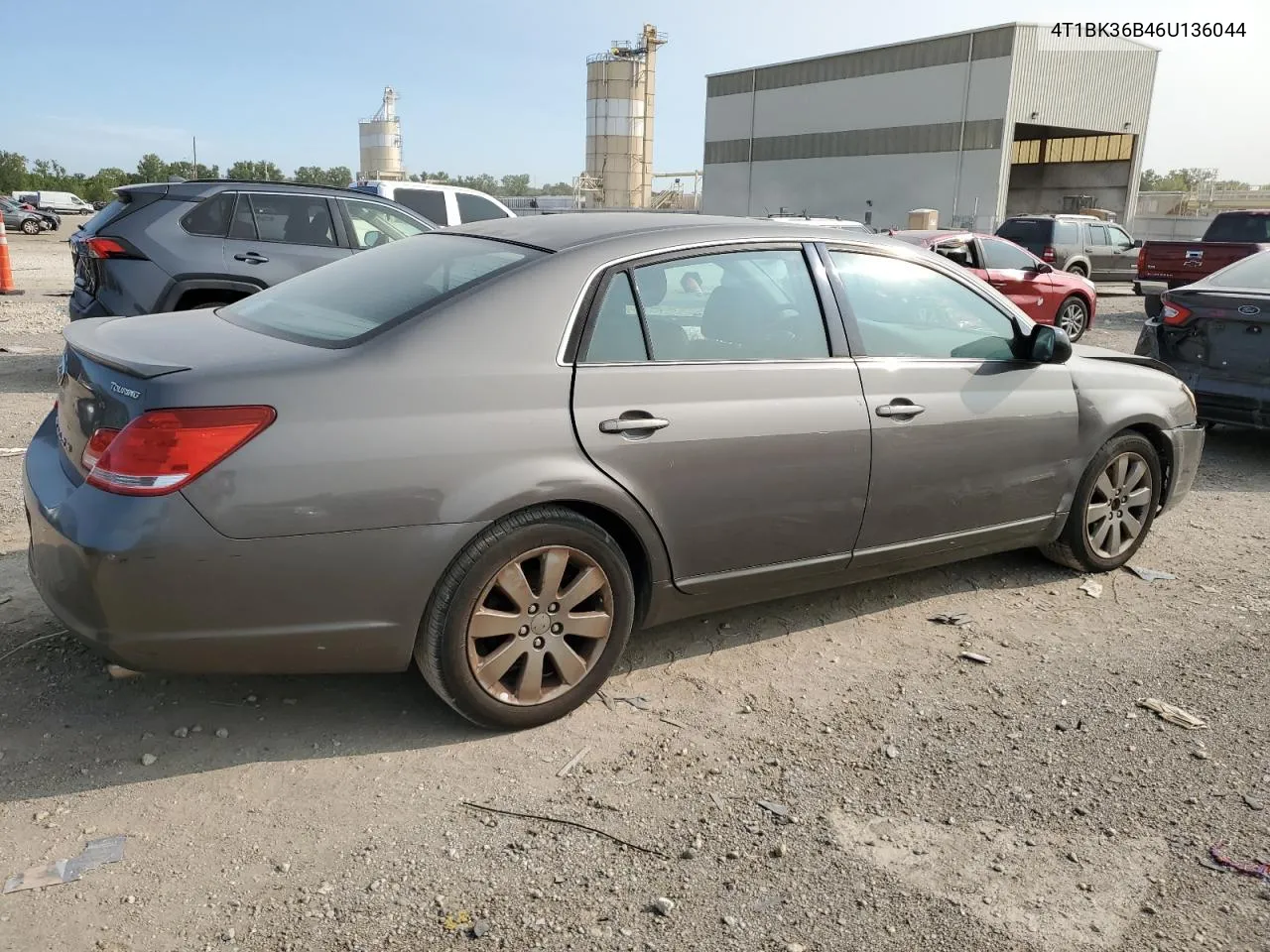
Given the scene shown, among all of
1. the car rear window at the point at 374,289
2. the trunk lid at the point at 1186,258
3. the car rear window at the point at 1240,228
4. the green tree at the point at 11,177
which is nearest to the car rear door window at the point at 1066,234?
the trunk lid at the point at 1186,258

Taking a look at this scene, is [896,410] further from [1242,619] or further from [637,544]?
[1242,619]

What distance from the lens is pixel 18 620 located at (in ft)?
12.8

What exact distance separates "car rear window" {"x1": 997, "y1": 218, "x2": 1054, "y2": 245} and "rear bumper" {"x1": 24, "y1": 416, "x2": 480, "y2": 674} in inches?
864

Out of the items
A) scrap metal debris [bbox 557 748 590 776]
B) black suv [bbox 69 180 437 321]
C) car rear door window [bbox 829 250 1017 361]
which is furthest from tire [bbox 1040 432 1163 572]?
black suv [bbox 69 180 437 321]

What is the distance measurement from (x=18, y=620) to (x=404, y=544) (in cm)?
196

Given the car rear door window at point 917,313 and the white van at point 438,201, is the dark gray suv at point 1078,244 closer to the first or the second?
the white van at point 438,201

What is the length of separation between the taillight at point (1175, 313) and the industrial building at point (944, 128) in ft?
107

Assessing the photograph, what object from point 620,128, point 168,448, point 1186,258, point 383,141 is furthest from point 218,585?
point 383,141

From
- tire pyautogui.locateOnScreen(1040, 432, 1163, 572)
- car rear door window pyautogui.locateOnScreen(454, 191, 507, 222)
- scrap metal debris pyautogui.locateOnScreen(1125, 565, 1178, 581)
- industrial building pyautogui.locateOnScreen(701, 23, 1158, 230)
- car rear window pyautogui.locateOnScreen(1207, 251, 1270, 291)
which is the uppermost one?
industrial building pyautogui.locateOnScreen(701, 23, 1158, 230)

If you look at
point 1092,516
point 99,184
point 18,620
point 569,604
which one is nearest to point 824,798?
point 569,604

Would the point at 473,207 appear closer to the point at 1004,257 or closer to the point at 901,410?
the point at 1004,257

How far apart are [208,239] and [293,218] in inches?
29.1

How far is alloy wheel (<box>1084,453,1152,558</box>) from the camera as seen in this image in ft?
15.8

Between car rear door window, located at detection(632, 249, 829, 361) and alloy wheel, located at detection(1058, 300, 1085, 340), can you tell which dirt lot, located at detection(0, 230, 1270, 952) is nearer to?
car rear door window, located at detection(632, 249, 829, 361)
